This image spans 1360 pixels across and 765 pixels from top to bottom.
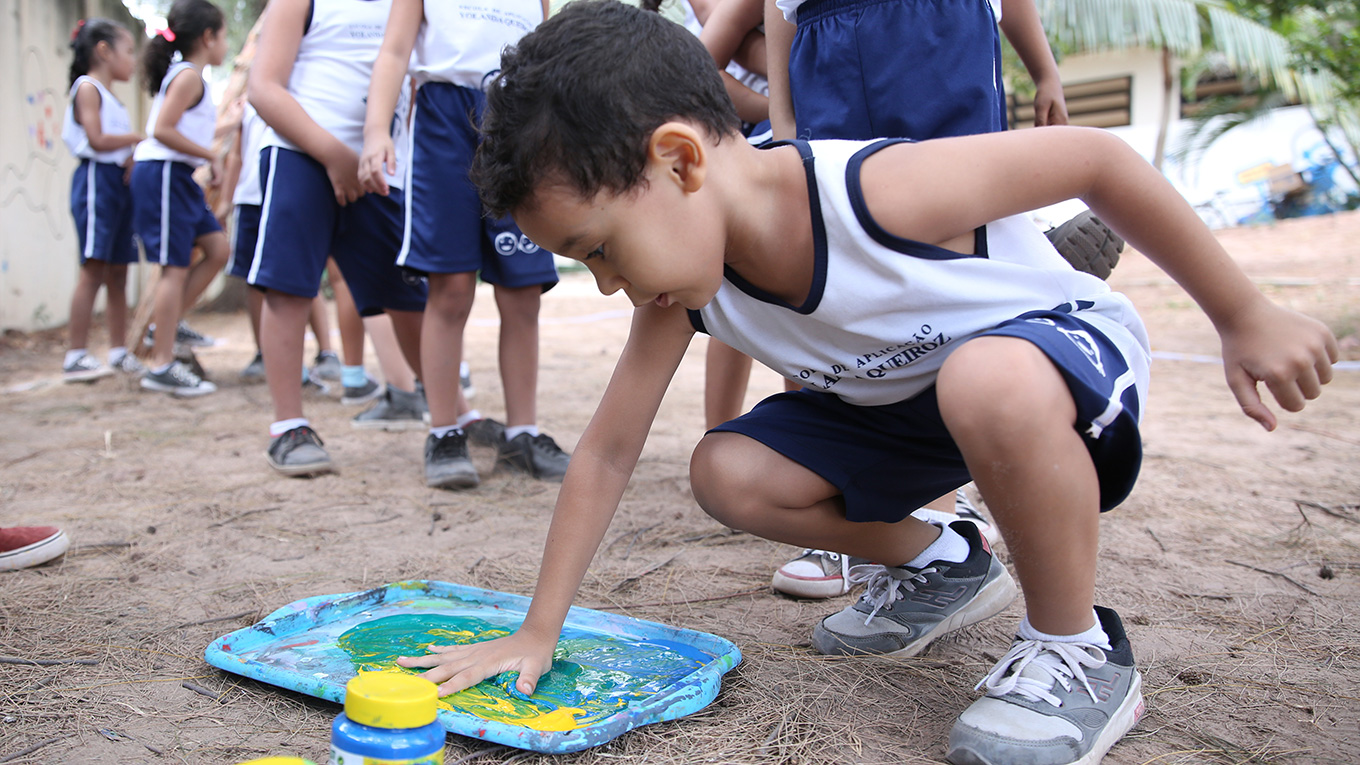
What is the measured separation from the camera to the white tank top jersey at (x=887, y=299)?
1243 mm

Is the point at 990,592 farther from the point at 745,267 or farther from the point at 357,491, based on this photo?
the point at 357,491

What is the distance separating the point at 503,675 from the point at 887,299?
76cm

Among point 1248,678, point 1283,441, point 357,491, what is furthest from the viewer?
point 1283,441

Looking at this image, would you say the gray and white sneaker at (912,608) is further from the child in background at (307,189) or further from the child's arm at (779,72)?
the child in background at (307,189)

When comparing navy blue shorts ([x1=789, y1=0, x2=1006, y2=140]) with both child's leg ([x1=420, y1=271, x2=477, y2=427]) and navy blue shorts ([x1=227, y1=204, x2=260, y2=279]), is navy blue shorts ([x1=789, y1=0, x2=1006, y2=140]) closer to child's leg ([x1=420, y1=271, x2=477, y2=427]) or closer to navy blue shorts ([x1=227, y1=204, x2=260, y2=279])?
child's leg ([x1=420, y1=271, x2=477, y2=427])

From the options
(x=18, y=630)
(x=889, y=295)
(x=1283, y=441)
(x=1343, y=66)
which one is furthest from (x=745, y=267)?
(x=1343, y=66)

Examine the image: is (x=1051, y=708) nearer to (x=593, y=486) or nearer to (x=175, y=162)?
(x=593, y=486)

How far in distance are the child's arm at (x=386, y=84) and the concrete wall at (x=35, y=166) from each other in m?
5.96

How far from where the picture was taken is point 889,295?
4.11 ft

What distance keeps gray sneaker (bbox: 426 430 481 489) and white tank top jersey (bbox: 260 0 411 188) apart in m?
0.85

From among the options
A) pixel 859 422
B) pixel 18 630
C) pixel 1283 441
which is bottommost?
pixel 1283 441

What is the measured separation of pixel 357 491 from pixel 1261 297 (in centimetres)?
226

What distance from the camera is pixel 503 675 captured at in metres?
1.36

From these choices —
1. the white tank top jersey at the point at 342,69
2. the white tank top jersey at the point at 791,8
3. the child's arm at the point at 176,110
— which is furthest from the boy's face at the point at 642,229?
the child's arm at the point at 176,110
